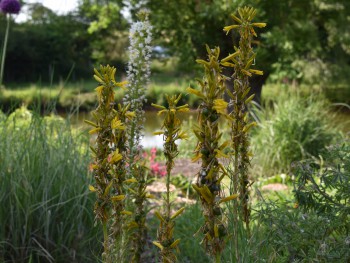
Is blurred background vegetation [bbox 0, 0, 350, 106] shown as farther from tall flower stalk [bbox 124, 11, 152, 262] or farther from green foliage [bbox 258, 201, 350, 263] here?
green foliage [bbox 258, 201, 350, 263]

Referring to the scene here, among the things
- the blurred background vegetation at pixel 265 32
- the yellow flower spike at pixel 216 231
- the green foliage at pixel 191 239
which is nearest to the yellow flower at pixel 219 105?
the yellow flower spike at pixel 216 231

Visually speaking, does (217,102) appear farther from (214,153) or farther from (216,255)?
(216,255)

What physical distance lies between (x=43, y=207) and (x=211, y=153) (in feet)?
8.36

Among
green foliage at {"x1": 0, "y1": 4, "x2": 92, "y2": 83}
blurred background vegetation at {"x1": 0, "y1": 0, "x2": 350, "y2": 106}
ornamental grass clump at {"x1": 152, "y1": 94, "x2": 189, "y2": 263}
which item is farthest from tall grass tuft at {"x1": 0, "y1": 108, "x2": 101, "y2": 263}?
green foliage at {"x1": 0, "y1": 4, "x2": 92, "y2": 83}

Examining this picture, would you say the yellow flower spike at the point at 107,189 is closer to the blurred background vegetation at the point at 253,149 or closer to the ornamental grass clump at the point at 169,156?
the ornamental grass clump at the point at 169,156

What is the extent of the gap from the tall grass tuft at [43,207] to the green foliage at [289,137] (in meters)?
4.22

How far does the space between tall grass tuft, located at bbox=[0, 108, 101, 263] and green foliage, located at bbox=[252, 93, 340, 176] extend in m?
4.22

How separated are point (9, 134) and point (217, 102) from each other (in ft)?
10.9

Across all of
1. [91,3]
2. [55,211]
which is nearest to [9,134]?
[55,211]

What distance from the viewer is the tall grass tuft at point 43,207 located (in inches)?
146

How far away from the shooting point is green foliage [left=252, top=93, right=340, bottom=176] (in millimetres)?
7906

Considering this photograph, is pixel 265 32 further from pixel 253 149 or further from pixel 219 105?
pixel 219 105

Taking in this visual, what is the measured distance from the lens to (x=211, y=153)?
140 cm

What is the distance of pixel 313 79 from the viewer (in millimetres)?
18375
